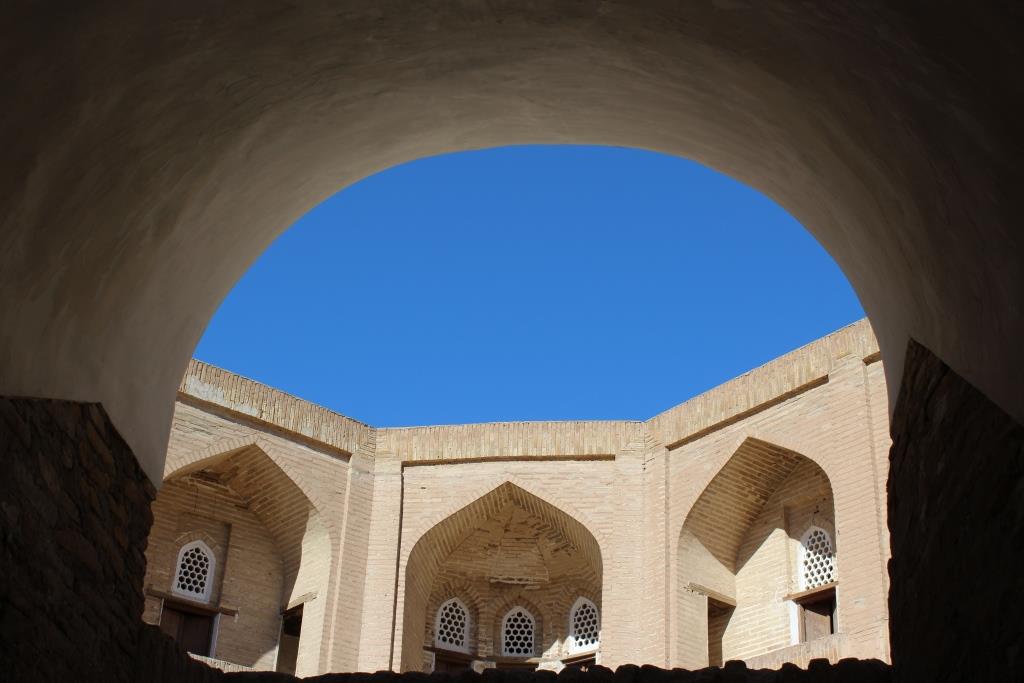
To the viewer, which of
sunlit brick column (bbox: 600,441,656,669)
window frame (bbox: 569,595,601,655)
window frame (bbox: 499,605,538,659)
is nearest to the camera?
sunlit brick column (bbox: 600,441,656,669)

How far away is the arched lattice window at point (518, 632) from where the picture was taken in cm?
1323

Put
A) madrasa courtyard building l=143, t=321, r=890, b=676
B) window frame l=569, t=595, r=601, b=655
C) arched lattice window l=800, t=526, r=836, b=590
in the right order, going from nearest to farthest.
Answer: arched lattice window l=800, t=526, r=836, b=590, madrasa courtyard building l=143, t=321, r=890, b=676, window frame l=569, t=595, r=601, b=655

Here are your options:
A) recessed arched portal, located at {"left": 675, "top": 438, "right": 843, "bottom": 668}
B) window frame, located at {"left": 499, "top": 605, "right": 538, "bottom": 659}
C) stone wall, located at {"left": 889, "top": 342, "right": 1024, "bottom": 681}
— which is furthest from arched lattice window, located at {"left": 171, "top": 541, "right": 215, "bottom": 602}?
stone wall, located at {"left": 889, "top": 342, "right": 1024, "bottom": 681}

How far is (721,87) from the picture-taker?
175 inches

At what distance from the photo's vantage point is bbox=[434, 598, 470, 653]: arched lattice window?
43.0 ft

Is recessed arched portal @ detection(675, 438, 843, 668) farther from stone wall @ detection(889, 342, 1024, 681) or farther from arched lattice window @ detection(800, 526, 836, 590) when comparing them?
stone wall @ detection(889, 342, 1024, 681)

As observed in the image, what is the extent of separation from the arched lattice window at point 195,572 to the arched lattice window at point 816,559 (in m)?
5.39

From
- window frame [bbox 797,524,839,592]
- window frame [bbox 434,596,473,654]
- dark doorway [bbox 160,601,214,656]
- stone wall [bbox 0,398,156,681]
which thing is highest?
window frame [bbox 797,524,839,592]

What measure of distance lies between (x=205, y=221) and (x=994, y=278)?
2.90 metres

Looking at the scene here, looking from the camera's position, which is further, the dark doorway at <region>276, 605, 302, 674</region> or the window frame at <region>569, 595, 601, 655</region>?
the window frame at <region>569, 595, 601, 655</region>

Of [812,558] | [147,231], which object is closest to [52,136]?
[147,231]

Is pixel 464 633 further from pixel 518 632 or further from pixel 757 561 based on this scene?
pixel 757 561

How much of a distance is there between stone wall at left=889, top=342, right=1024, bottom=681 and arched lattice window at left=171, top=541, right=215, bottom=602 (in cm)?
865

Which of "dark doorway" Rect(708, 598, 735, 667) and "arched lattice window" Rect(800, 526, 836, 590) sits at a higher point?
"arched lattice window" Rect(800, 526, 836, 590)
